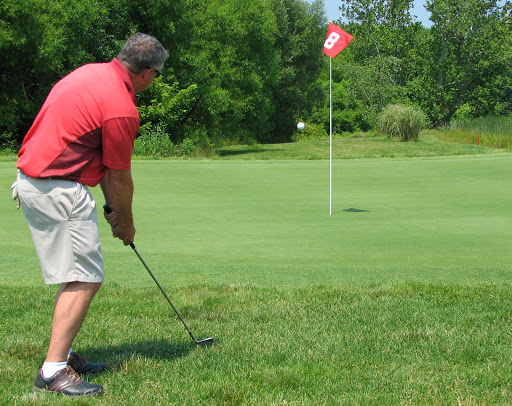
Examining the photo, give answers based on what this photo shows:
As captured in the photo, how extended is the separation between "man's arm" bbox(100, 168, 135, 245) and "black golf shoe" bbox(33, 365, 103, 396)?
0.71 meters

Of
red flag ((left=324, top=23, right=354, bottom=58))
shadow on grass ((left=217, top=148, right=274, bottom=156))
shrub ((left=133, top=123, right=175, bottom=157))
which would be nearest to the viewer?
red flag ((left=324, top=23, right=354, bottom=58))

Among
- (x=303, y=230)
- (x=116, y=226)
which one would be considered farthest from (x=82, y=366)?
(x=303, y=230)

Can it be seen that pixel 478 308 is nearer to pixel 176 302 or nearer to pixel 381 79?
pixel 176 302

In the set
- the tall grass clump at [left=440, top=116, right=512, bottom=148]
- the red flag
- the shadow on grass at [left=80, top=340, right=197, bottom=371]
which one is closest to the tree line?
the tall grass clump at [left=440, top=116, right=512, bottom=148]

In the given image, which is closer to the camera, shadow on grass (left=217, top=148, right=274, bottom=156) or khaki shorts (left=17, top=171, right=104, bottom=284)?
khaki shorts (left=17, top=171, right=104, bottom=284)

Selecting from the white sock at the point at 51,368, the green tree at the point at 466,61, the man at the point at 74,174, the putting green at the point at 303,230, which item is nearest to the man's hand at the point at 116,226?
the man at the point at 74,174

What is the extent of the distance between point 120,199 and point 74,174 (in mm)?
244

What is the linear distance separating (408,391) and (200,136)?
29.2 m

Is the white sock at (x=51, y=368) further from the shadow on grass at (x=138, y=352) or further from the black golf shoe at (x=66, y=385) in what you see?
the shadow on grass at (x=138, y=352)

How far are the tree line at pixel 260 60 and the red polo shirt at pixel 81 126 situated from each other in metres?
24.5

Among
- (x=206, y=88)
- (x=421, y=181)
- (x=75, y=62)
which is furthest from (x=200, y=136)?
(x=421, y=181)

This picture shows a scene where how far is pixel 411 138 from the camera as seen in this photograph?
31.3 m

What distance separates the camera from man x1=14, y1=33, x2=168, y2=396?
2963mm

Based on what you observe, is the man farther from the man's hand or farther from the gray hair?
the man's hand
